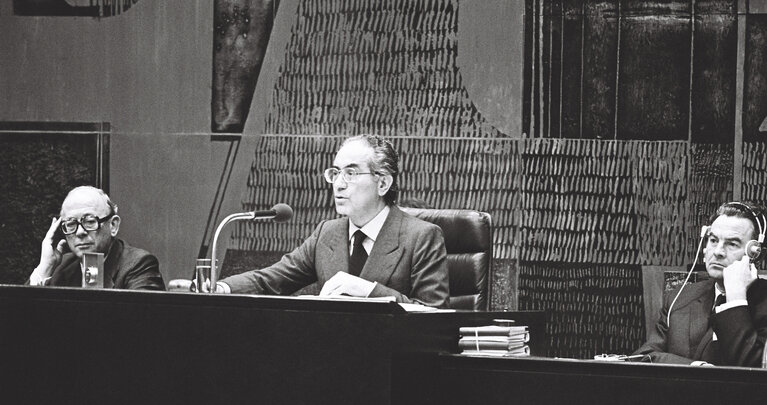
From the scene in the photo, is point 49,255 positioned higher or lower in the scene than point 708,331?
higher

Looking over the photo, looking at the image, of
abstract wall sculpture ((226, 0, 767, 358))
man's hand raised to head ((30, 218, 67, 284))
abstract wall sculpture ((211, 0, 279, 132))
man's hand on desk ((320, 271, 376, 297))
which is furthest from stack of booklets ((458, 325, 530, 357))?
abstract wall sculpture ((211, 0, 279, 132))

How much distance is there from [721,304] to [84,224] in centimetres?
227

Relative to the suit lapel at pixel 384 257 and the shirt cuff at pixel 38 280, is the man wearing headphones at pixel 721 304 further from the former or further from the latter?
the shirt cuff at pixel 38 280

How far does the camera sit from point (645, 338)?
4.60 meters

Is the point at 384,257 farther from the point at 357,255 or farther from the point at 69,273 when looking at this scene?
the point at 69,273

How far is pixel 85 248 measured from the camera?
13.3 ft

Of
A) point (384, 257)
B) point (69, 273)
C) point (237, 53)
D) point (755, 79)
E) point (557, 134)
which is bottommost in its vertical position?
point (69, 273)

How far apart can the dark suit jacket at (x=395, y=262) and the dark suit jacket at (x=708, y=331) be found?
2.31 feet

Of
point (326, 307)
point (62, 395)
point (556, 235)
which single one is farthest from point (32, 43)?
point (326, 307)

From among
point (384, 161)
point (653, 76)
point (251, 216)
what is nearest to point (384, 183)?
point (384, 161)

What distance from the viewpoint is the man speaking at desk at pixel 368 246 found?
3.66 m

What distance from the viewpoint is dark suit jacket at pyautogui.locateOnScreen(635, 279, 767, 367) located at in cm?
321

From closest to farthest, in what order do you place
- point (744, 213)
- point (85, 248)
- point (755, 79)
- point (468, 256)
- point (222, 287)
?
1. point (222, 287)
2. point (744, 213)
3. point (468, 256)
4. point (85, 248)
5. point (755, 79)

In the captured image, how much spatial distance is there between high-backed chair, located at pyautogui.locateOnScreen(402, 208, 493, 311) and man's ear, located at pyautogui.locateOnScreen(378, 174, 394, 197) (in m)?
0.22
